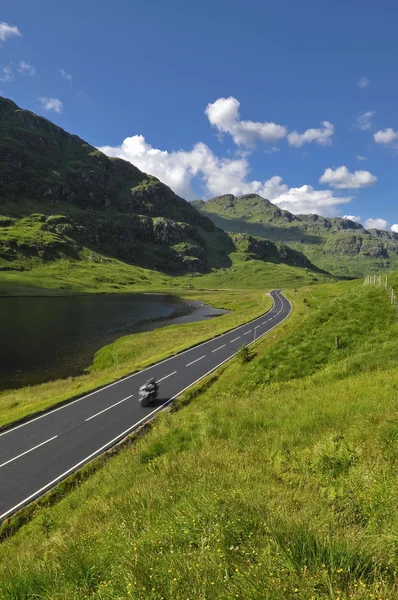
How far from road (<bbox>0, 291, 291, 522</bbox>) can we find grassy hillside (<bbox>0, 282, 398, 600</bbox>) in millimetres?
4424

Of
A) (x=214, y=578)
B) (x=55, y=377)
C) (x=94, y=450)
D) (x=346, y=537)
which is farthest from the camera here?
(x=55, y=377)

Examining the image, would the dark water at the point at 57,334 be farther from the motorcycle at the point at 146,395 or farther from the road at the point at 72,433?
the motorcycle at the point at 146,395

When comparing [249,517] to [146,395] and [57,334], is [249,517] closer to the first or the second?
[146,395]

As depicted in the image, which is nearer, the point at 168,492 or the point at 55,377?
the point at 168,492

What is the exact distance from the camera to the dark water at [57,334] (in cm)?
5288

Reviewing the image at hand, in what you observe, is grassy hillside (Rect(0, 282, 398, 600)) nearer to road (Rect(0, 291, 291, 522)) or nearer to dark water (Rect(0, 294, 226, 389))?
road (Rect(0, 291, 291, 522))

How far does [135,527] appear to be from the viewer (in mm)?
6250

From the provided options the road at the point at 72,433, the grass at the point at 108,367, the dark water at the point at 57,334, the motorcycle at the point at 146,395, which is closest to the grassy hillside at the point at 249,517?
the road at the point at 72,433

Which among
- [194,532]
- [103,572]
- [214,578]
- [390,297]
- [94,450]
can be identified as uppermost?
[390,297]

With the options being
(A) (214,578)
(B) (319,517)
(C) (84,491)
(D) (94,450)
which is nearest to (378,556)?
(B) (319,517)

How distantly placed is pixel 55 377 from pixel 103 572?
Answer: 48627 mm

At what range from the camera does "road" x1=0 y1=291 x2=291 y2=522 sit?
18984 mm

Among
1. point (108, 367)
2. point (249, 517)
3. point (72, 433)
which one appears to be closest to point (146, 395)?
point (72, 433)

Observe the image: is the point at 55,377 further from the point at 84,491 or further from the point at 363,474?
the point at 363,474
